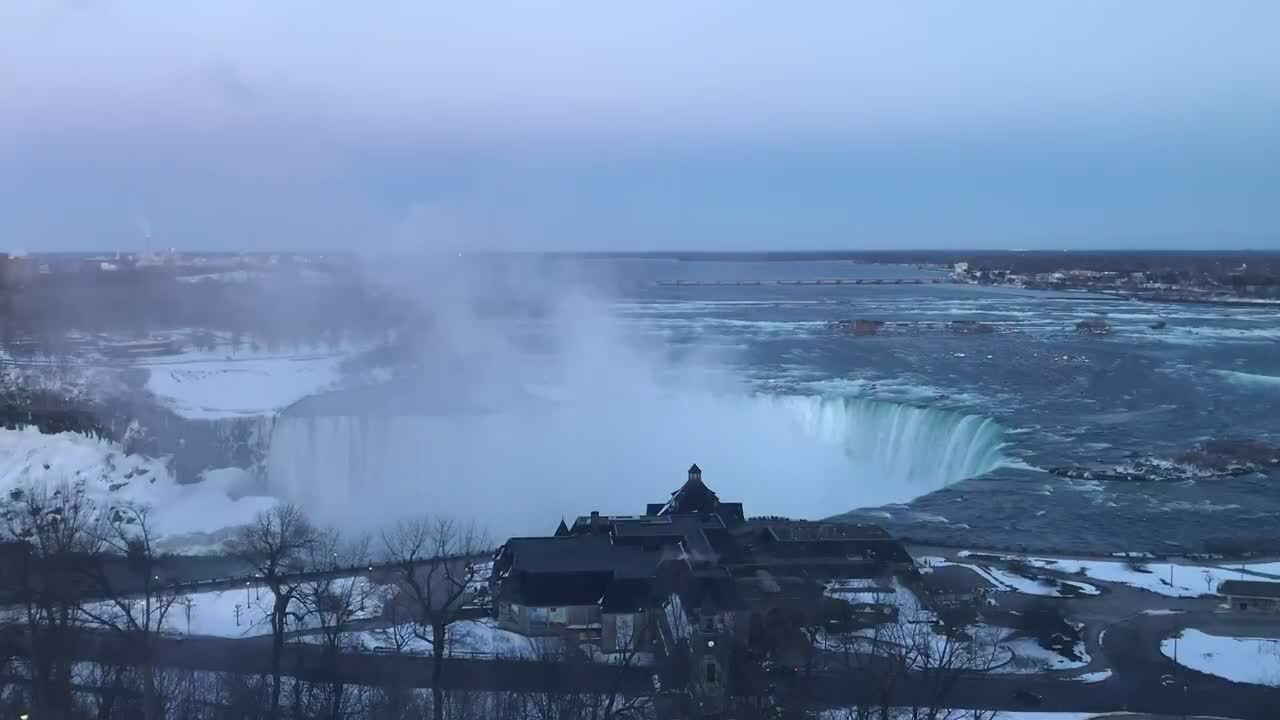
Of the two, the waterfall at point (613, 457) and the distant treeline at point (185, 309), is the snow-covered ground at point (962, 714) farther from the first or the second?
the distant treeline at point (185, 309)

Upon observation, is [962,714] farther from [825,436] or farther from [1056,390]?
[1056,390]

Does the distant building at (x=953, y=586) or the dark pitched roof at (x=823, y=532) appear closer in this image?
the distant building at (x=953, y=586)

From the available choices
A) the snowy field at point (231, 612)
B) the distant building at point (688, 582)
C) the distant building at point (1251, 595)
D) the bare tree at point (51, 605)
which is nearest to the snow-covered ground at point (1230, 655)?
the distant building at point (1251, 595)

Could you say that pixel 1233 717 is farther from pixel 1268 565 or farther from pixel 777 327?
pixel 777 327

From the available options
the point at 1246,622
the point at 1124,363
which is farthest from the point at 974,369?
the point at 1246,622

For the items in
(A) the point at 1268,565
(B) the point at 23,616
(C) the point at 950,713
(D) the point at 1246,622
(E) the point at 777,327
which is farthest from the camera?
(E) the point at 777,327

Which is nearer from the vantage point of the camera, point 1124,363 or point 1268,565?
point 1268,565

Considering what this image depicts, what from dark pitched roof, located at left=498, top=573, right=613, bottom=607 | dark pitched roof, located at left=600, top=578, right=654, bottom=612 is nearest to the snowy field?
dark pitched roof, located at left=498, top=573, right=613, bottom=607
